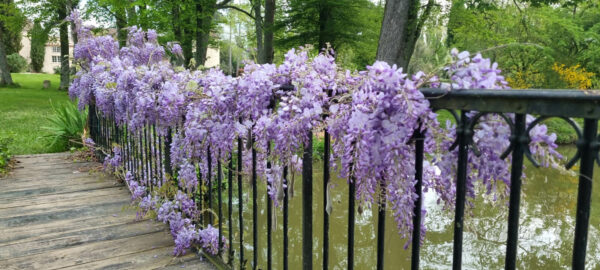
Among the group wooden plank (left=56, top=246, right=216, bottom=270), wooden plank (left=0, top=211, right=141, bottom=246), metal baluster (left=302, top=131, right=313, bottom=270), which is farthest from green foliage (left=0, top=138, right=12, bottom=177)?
metal baluster (left=302, top=131, right=313, bottom=270)

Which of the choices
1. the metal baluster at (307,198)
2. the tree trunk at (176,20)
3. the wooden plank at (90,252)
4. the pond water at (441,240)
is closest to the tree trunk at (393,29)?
the pond water at (441,240)

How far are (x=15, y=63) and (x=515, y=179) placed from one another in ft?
127

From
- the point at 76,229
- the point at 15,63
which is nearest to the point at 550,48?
the point at 76,229

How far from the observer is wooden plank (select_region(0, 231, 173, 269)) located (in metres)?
2.38

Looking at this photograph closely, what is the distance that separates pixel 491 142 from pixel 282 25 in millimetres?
12740

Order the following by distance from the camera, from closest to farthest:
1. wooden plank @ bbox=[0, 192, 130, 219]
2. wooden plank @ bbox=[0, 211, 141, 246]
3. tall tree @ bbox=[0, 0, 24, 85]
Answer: wooden plank @ bbox=[0, 211, 141, 246] < wooden plank @ bbox=[0, 192, 130, 219] < tall tree @ bbox=[0, 0, 24, 85]

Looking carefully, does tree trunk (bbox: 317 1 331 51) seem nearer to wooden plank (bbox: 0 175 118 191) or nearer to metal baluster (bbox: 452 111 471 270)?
wooden plank (bbox: 0 175 118 191)

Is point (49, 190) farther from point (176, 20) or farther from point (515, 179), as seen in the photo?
point (176, 20)

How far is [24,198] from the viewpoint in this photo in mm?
3656

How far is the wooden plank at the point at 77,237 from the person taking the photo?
2.56 m

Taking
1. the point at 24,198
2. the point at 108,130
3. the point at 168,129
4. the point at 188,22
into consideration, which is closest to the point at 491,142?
the point at 168,129

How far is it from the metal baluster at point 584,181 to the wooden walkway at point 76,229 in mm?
1930

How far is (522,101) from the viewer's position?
3.04 ft

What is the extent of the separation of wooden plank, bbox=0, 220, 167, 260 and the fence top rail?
7.91 ft
